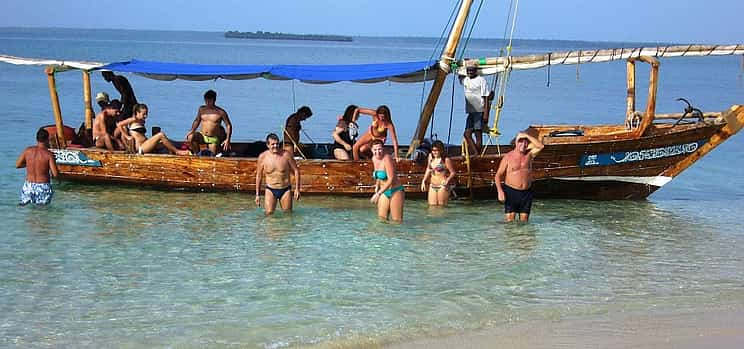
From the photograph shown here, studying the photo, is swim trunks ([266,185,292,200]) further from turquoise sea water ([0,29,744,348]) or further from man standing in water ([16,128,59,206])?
man standing in water ([16,128,59,206])

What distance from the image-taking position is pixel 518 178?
39.7 ft

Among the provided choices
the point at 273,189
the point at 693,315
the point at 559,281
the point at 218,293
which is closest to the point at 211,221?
the point at 273,189

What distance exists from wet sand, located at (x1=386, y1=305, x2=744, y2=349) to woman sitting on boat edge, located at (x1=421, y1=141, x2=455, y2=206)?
4910mm

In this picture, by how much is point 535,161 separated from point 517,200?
1.34 metres

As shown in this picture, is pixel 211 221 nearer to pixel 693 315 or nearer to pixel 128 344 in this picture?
pixel 128 344

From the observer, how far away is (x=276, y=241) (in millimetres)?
11836

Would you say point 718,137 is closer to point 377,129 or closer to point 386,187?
point 377,129

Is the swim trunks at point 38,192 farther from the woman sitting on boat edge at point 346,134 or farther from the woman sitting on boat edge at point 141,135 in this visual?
the woman sitting on boat edge at point 346,134

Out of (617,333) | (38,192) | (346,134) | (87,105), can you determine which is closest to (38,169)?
(38,192)

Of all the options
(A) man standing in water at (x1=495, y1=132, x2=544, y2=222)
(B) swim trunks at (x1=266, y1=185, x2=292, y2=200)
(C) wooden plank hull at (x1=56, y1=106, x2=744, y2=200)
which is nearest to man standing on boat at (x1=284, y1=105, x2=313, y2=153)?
(C) wooden plank hull at (x1=56, y1=106, x2=744, y2=200)

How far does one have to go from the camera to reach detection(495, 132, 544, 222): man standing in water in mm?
12078

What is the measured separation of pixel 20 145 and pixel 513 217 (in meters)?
13.9

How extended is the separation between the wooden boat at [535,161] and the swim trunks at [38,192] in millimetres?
1393

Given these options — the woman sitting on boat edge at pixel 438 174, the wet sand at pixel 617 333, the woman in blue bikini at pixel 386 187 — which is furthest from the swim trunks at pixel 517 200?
the wet sand at pixel 617 333
